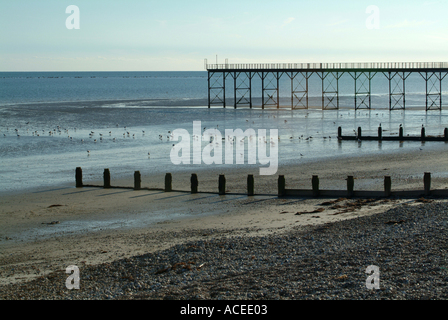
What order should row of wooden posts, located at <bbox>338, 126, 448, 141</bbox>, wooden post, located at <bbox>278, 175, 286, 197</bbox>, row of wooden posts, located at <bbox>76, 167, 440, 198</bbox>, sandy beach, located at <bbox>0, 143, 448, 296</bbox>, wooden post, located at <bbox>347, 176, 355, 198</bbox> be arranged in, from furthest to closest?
row of wooden posts, located at <bbox>338, 126, 448, 141</bbox> → wooden post, located at <bbox>278, 175, 286, 197</bbox> → wooden post, located at <bbox>347, 176, 355, 198</bbox> → row of wooden posts, located at <bbox>76, 167, 440, 198</bbox> → sandy beach, located at <bbox>0, 143, 448, 296</bbox>

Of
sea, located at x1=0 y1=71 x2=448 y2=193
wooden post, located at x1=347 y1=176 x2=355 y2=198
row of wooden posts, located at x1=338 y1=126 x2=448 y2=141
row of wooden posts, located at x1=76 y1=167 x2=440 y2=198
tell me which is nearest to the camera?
row of wooden posts, located at x1=76 y1=167 x2=440 y2=198

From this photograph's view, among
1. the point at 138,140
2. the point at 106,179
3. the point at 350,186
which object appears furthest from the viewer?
the point at 138,140

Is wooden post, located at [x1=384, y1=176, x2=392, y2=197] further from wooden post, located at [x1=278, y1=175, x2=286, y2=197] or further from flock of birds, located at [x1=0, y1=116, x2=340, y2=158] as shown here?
flock of birds, located at [x1=0, y1=116, x2=340, y2=158]

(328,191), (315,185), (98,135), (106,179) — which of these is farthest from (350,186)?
(98,135)

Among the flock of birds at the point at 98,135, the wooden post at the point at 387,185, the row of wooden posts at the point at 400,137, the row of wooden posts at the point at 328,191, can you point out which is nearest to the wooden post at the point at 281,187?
the row of wooden posts at the point at 328,191

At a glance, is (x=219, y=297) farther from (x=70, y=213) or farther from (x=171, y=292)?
(x=70, y=213)

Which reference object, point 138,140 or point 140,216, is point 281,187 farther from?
point 138,140

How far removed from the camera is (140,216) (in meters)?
15.2

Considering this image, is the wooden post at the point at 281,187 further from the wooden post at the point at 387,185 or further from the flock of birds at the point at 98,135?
the flock of birds at the point at 98,135

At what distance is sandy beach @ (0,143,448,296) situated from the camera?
38.3 feet

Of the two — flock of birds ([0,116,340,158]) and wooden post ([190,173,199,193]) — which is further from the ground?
flock of birds ([0,116,340,158])

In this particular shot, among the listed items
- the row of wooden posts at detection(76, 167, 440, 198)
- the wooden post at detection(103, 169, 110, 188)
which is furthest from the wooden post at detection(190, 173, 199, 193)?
the wooden post at detection(103, 169, 110, 188)
